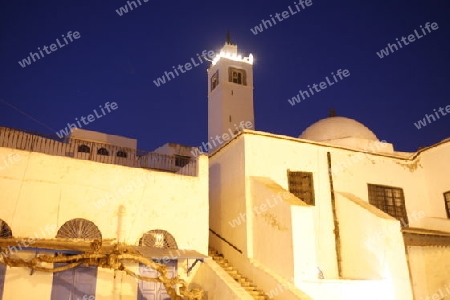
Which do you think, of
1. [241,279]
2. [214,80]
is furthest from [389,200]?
[214,80]

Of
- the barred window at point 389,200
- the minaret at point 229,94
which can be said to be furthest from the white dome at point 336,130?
the minaret at point 229,94

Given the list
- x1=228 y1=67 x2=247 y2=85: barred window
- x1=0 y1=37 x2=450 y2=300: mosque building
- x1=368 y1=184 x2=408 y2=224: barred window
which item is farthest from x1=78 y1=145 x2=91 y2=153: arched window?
x1=368 y1=184 x2=408 y2=224: barred window

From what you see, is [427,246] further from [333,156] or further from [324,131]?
[324,131]

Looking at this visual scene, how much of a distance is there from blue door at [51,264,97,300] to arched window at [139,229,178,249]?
1.66m

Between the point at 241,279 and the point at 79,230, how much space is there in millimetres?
5078

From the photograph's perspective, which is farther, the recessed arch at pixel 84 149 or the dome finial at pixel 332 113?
the recessed arch at pixel 84 149

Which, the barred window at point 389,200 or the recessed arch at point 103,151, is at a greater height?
the recessed arch at point 103,151

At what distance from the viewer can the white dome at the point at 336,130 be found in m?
20.0

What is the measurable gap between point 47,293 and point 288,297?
626 centimetres

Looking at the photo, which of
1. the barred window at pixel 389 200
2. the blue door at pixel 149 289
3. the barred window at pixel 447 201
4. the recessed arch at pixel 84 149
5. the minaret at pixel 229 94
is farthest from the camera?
the minaret at pixel 229 94

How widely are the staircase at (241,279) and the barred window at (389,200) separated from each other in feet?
20.3

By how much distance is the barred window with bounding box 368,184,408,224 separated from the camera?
1628 centimetres

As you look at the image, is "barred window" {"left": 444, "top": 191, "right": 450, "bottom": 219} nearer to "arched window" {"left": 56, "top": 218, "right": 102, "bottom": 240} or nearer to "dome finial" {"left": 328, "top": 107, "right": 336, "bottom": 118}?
"dome finial" {"left": 328, "top": 107, "right": 336, "bottom": 118}

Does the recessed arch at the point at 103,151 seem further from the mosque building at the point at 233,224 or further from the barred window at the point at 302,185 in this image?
the barred window at the point at 302,185
